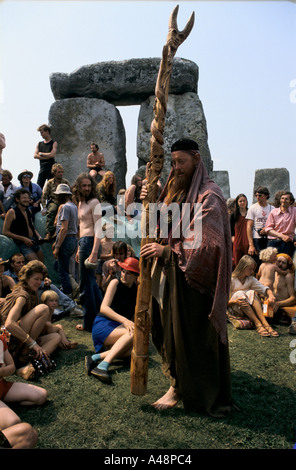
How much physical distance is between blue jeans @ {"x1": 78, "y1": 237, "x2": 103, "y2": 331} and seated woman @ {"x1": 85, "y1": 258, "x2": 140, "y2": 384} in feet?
2.21

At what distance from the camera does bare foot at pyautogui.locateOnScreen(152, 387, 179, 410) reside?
9.99 feet

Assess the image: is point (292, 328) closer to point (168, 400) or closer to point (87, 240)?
point (168, 400)

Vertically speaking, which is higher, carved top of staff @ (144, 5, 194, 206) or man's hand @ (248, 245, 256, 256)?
carved top of staff @ (144, 5, 194, 206)

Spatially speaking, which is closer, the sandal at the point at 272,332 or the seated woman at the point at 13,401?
the seated woman at the point at 13,401

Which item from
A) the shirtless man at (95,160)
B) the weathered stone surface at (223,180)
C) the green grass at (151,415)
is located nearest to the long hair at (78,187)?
the green grass at (151,415)

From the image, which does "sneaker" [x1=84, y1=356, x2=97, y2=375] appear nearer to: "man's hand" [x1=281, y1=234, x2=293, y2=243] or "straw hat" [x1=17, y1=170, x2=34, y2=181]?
"man's hand" [x1=281, y1=234, x2=293, y2=243]

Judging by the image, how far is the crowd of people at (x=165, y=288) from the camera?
2920 mm

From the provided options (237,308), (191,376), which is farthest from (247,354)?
(191,376)

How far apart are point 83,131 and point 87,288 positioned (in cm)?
617

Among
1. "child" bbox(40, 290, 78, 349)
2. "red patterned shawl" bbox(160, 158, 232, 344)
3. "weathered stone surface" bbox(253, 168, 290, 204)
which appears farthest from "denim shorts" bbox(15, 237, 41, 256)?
"weathered stone surface" bbox(253, 168, 290, 204)

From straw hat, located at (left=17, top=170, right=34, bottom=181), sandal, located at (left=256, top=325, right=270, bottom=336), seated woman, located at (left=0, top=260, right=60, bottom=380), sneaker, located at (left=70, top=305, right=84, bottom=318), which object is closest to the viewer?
seated woman, located at (left=0, top=260, right=60, bottom=380)

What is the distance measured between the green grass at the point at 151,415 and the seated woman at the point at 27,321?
20 cm

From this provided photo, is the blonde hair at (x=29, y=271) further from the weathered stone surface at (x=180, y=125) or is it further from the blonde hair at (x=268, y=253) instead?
the weathered stone surface at (x=180, y=125)

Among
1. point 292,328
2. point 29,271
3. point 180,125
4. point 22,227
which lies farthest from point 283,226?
point 180,125
